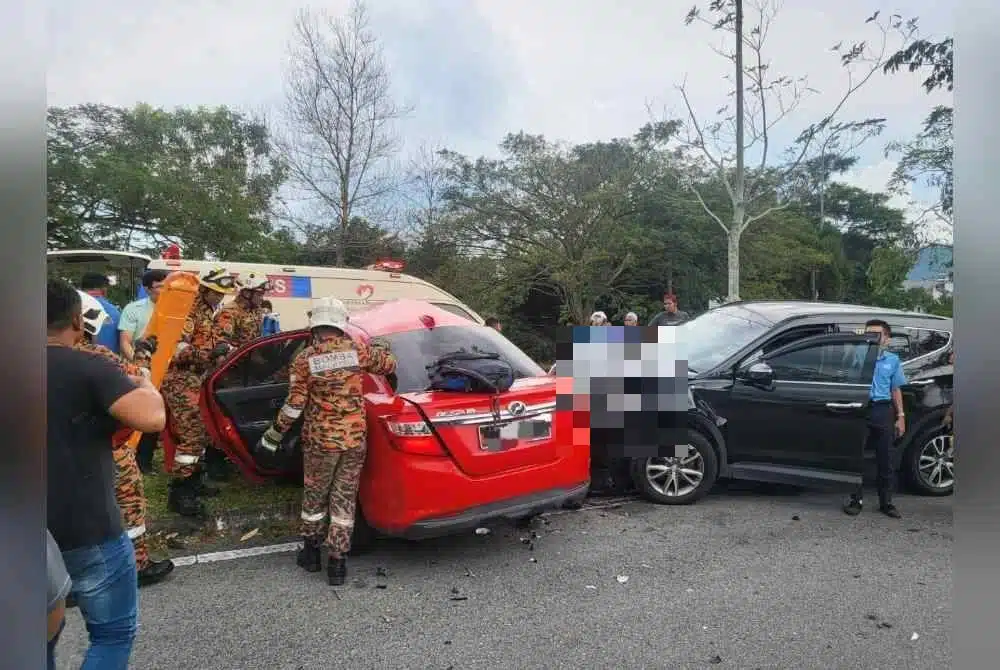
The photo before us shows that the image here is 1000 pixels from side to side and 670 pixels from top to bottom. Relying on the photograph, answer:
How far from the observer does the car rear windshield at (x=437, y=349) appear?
3.96m

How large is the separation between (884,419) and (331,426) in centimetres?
441

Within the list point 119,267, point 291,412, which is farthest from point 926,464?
point 119,267

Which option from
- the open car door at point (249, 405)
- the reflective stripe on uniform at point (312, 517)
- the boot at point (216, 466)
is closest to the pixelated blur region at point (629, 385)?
the reflective stripe on uniform at point (312, 517)

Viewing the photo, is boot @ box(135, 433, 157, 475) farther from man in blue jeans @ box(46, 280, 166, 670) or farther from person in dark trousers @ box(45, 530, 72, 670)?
person in dark trousers @ box(45, 530, 72, 670)

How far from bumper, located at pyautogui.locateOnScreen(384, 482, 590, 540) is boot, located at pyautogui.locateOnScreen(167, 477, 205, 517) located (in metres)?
1.76

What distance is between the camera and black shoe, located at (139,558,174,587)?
3594mm

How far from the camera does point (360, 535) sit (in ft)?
13.3

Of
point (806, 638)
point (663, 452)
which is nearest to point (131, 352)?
point (663, 452)

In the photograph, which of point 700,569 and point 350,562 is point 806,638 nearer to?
point 700,569

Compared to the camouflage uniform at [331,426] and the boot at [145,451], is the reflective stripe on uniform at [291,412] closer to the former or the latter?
the camouflage uniform at [331,426]

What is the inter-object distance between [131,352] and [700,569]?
14.9ft

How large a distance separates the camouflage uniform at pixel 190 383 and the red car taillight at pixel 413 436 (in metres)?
1.98

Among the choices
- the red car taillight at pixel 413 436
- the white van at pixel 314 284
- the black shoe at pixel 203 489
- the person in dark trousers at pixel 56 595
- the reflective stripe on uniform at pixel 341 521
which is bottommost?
the black shoe at pixel 203 489

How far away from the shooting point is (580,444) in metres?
4.29
